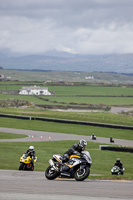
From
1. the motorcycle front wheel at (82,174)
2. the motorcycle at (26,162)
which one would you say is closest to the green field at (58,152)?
the motorcycle at (26,162)

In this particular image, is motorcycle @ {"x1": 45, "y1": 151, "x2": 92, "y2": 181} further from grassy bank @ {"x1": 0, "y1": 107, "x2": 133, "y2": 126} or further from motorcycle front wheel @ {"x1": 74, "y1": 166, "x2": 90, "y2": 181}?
grassy bank @ {"x1": 0, "y1": 107, "x2": 133, "y2": 126}

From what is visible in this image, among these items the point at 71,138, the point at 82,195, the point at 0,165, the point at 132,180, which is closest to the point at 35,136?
the point at 71,138

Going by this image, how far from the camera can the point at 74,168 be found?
1647cm

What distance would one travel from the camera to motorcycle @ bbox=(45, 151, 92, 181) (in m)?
16.2

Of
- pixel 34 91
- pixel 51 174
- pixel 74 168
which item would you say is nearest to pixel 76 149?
pixel 74 168

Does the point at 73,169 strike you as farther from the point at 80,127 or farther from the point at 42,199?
the point at 80,127

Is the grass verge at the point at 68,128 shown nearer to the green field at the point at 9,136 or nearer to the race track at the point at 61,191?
the green field at the point at 9,136

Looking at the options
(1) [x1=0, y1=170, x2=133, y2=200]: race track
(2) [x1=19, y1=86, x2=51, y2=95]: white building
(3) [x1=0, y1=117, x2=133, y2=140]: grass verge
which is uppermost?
(2) [x1=19, y1=86, x2=51, y2=95]: white building

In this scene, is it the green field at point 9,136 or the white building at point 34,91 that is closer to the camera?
the green field at point 9,136

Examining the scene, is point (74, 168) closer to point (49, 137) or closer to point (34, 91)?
point (49, 137)

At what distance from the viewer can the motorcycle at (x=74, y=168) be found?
16200mm

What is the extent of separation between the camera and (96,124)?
63.7 metres

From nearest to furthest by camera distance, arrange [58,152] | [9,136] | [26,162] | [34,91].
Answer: [26,162], [58,152], [9,136], [34,91]

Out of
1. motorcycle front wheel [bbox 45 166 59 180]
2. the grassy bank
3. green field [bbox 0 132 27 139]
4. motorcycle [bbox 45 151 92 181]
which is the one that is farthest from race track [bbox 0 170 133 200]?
the grassy bank
